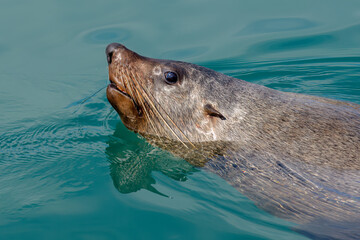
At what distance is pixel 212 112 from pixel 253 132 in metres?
0.50

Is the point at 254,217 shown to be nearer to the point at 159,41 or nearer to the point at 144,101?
the point at 144,101

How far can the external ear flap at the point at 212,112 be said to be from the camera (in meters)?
5.40

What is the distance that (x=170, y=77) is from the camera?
218 inches

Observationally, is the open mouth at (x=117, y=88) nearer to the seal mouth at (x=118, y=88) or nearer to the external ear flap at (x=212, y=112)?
the seal mouth at (x=118, y=88)

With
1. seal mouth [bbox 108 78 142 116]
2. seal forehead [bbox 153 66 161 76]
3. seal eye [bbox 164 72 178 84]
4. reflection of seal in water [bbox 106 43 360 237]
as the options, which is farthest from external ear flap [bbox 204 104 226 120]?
seal mouth [bbox 108 78 142 116]

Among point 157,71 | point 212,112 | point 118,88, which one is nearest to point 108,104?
point 118,88

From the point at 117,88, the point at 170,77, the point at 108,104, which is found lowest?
the point at 117,88

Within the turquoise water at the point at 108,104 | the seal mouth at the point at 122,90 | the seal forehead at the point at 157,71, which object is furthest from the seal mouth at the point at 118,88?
the turquoise water at the point at 108,104

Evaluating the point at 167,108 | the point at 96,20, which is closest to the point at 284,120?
the point at 167,108

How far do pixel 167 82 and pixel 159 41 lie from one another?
415 centimetres

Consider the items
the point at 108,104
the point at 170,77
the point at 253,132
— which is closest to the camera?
the point at 253,132

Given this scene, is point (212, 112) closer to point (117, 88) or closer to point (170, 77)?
point (170, 77)

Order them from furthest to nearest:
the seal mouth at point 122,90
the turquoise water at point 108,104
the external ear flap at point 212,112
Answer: the seal mouth at point 122,90 → the external ear flap at point 212,112 → the turquoise water at point 108,104

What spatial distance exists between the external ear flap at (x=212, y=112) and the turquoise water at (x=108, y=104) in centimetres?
67
